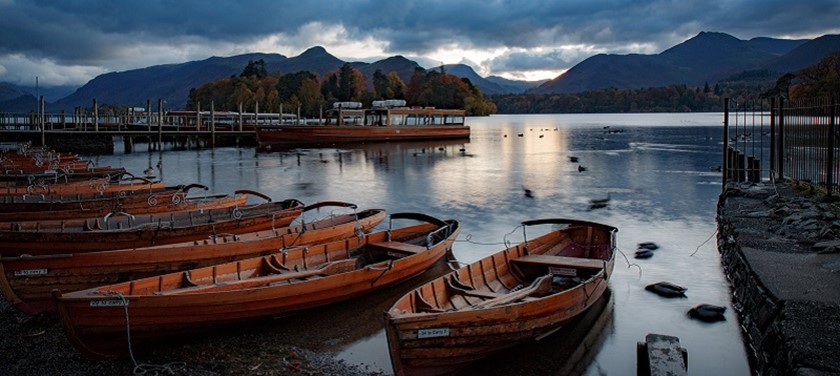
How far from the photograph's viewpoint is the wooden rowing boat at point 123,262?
31.2 ft

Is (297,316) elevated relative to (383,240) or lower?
lower

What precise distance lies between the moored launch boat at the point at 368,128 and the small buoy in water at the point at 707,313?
50.4 meters

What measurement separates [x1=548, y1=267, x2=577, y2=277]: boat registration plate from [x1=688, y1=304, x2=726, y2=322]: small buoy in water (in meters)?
2.13

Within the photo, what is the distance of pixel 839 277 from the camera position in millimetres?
8625

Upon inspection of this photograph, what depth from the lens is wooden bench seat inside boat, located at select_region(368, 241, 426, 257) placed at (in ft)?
38.8

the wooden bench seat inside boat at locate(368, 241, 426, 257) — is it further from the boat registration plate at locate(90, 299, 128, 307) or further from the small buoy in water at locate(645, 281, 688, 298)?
the boat registration plate at locate(90, 299, 128, 307)

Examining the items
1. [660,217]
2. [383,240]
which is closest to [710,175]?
[660,217]

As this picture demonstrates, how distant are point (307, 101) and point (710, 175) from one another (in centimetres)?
11731

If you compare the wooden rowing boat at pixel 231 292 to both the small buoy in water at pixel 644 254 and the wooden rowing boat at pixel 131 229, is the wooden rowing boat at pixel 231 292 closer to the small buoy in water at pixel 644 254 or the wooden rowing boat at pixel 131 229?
the wooden rowing boat at pixel 131 229

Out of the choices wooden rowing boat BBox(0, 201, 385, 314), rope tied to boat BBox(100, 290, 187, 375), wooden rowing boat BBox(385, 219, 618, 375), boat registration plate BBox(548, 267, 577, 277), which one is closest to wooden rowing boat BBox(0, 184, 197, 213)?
wooden rowing boat BBox(0, 201, 385, 314)

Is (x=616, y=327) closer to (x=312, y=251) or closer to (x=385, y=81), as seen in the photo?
(x=312, y=251)

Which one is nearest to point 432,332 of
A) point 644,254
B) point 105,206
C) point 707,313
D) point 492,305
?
point 492,305

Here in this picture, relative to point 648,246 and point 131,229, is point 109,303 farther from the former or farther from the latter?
point 648,246

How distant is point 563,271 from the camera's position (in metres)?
10.5
